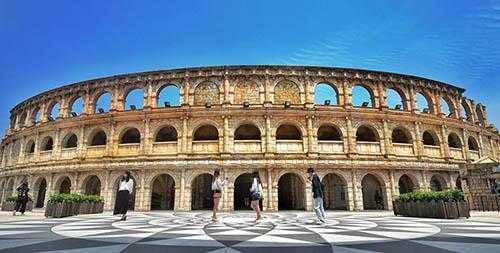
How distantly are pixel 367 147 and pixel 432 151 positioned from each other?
577cm

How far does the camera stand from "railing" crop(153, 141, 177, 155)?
70.6 feet

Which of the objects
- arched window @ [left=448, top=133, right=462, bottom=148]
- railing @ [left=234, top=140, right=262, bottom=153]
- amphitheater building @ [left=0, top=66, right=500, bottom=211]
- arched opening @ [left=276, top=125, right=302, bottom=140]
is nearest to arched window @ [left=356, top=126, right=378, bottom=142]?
amphitheater building @ [left=0, top=66, right=500, bottom=211]

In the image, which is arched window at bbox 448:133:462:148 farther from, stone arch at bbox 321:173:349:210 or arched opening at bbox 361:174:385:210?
stone arch at bbox 321:173:349:210

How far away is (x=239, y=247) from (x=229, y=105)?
17.0 metres

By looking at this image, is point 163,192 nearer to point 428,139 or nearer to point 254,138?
point 254,138

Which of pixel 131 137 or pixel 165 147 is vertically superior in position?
pixel 131 137

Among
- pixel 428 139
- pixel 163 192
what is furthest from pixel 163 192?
pixel 428 139

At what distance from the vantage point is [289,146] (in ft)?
69.6

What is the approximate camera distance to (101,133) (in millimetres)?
25484

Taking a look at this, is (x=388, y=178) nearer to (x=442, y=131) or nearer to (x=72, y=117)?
(x=442, y=131)

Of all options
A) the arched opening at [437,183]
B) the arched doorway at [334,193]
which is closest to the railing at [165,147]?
the arched doorway at [334,193]

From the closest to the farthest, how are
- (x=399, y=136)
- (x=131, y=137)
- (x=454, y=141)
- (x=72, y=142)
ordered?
(x=131, y=137), (x=399, y=136), (x=454, y=141), (x=72, y=142)

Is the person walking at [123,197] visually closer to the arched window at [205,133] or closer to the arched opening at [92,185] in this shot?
the arched window at [205,133]

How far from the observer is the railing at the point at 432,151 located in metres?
23.0
